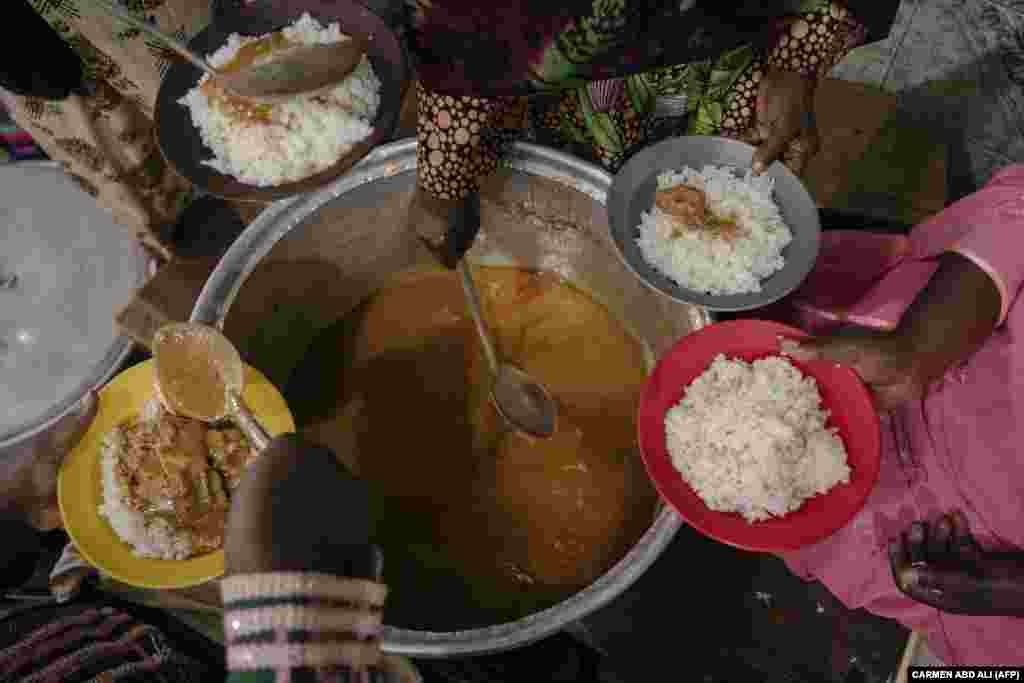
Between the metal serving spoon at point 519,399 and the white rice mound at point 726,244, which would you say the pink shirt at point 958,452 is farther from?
the metal serving spoon at point 519,399

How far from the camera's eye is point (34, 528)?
2.01 metres

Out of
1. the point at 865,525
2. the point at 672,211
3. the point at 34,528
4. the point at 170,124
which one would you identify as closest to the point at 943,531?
the point at 865,525

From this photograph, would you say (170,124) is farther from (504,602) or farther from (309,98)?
(504,602)

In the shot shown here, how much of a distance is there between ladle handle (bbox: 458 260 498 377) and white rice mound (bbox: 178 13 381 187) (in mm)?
458

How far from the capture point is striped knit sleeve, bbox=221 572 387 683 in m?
0.86

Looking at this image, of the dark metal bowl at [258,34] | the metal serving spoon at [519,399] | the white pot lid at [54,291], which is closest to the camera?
the dark metal bowl at [258,34]

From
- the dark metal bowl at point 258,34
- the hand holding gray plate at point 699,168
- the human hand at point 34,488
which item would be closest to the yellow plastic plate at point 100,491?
the human hand at point 34,488

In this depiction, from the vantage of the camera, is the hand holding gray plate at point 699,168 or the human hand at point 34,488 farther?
the human hand at point 34,488

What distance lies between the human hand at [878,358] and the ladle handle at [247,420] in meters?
1.23

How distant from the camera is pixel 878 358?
1.54 m

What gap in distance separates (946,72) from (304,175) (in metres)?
2.79

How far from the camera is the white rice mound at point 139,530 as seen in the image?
1507mm

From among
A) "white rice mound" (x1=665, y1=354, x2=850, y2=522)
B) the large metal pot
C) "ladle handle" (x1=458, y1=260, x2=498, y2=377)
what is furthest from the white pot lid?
"white rice mound" (x1=665, y1=354, x2=850, y2=522)

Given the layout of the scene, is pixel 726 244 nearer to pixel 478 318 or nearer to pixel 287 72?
pixel 478 318
